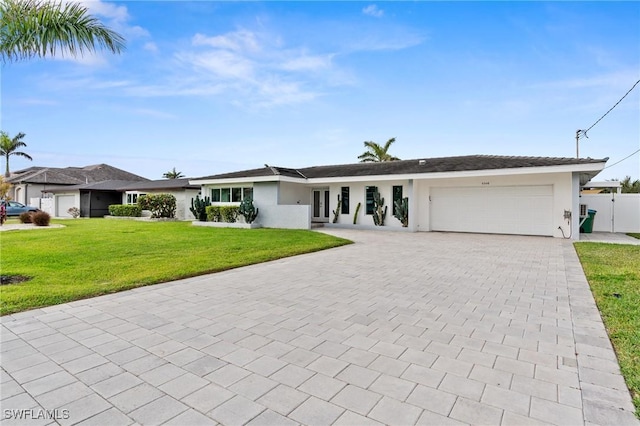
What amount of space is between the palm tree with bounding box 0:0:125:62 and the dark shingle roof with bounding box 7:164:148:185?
35.3m

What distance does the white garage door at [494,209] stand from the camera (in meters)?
14.5

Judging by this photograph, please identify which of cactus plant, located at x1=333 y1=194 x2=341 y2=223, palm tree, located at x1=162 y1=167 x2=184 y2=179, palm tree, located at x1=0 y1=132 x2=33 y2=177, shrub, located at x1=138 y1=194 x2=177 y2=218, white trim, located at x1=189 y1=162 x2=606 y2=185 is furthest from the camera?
palm tree, located at x1=162 y1=167 x2=184 y2=179

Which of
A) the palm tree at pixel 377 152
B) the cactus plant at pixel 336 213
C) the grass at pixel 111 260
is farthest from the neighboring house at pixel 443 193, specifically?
the palm tree at pixel 377 152

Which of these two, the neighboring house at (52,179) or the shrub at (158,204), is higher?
the neighboring house at (52,179)

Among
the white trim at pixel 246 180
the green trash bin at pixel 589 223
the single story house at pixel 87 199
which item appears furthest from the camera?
the single story house at pixel 87 199

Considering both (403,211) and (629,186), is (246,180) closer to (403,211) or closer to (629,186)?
(403,211)

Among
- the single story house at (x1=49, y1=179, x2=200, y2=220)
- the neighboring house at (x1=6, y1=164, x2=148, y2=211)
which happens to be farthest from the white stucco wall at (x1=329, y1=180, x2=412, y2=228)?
the neighboring house at (x1=6, y1=164, x2=148, y2=211)

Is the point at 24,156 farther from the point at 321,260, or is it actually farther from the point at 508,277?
the point at 508,277

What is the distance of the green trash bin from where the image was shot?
1545cm

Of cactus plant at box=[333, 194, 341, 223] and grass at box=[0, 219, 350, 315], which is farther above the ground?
cactus plant at box=[333, 194, 341, 223]

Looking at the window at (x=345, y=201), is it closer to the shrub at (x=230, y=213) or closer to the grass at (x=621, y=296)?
the shrub at (x=230, y=213)

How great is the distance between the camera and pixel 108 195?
28406 millimetres

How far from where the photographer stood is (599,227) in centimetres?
1672

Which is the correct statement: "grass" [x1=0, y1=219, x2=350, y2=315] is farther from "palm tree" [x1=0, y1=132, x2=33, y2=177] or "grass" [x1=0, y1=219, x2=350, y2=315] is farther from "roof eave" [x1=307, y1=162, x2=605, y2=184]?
"palm tree" [x1=0, y1=132, x2=33, y2=177]
